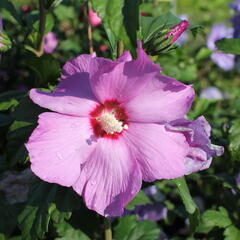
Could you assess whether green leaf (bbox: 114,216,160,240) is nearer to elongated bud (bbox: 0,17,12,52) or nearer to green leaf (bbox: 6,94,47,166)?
green leaf (bbox: 6,94,47,166)

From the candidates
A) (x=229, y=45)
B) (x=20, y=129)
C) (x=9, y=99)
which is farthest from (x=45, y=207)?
(x=229, y=45)

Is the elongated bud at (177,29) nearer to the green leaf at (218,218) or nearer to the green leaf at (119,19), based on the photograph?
the green leaf at (119,19)

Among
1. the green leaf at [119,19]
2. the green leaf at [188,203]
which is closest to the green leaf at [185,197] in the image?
the green leaf at [188,203]

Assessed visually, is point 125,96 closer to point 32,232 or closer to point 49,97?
point 49,97

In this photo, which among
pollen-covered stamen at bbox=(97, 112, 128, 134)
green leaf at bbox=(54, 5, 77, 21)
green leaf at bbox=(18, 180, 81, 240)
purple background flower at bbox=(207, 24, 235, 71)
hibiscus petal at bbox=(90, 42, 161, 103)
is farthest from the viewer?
purple background flower at bbox=(207, 24, 235, 71)

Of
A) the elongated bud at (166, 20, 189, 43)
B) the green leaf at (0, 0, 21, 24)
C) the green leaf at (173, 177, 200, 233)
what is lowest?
the green leaf at (173, 177, 200, 233)

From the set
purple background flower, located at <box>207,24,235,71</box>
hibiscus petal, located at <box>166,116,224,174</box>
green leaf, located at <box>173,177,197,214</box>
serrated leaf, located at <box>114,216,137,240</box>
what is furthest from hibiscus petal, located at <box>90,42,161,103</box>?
purple background flower, located at <box>207,24,235,71</box>
